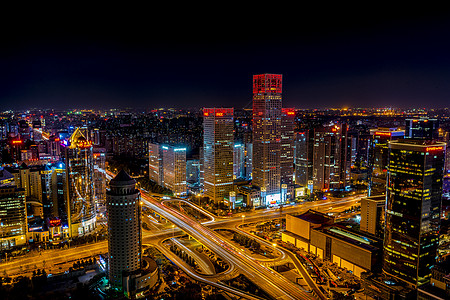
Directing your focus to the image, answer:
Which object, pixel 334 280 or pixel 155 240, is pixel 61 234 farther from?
pixel 334 280

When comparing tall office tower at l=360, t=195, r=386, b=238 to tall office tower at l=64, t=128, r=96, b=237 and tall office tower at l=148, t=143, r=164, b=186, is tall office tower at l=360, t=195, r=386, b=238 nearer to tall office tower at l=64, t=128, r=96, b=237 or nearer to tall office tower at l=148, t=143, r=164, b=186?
tall office tower at l=64, t=128, r=96, b=237

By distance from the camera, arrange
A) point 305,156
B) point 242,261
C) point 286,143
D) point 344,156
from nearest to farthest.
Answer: point 242,261
point 286,143
point 344,156
point 305,156

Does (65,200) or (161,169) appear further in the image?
(161,169)

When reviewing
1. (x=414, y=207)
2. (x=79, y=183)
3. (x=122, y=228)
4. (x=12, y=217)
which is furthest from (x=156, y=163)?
(x=414, y=207)

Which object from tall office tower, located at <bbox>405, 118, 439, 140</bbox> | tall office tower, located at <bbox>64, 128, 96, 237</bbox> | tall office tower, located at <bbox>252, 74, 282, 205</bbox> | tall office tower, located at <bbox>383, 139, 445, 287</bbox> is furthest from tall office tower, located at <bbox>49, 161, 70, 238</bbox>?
tall office tower, located at <bbox>405, 118, 439, 140</bbox>

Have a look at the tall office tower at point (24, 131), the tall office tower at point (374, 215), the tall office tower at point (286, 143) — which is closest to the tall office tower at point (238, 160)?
the tall office tower at point (286, 143)

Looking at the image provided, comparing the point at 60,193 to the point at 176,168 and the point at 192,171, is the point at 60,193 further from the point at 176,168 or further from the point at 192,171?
the point at 192,171

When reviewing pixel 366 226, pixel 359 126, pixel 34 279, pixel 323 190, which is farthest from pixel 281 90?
pixel 359 126
